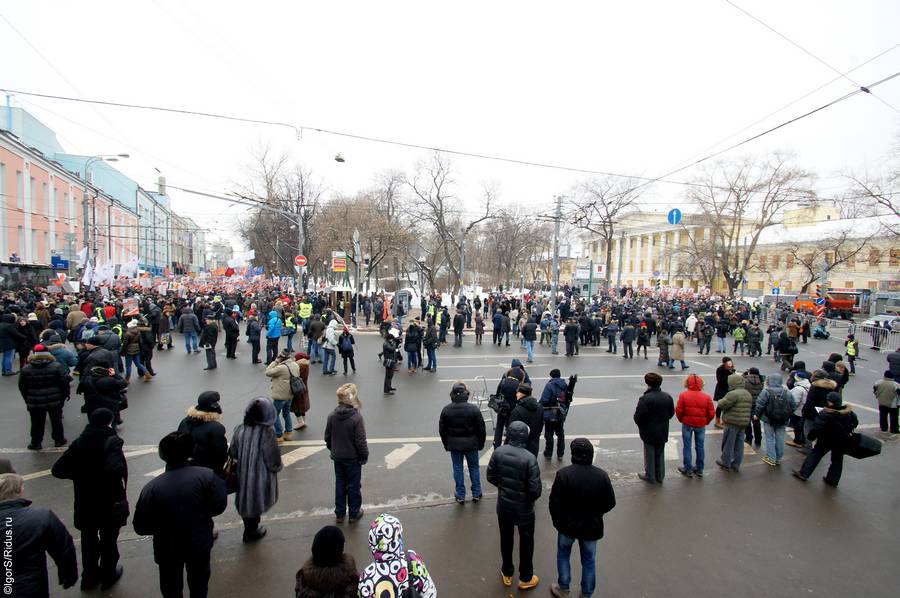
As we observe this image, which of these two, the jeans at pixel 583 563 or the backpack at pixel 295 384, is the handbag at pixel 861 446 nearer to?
the jeans at pixel 583 563

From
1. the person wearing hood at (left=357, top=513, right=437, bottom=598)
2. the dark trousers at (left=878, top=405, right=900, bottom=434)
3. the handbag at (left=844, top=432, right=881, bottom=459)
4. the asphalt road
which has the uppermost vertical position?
the person wearing hood at (left=357, top=513, right=437, bottom=598)

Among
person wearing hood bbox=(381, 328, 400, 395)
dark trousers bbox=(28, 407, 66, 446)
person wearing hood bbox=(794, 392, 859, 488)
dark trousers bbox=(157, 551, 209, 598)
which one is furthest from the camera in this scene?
person wearing hood bbox=(381, 328, 400, 395)

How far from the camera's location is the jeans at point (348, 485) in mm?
5285

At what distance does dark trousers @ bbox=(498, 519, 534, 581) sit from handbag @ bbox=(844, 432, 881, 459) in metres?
5.20

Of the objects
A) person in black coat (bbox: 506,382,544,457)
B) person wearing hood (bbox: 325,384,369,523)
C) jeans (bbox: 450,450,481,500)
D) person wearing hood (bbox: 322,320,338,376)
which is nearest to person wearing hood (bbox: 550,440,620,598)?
jeans (bbox: 450,450,481,500)

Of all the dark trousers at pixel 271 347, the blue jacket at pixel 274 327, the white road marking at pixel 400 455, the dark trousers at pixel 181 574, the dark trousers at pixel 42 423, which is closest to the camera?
the dark trousers at pixel 181 574

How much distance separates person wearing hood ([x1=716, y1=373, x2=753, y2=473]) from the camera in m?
6.95

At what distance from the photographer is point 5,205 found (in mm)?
29016

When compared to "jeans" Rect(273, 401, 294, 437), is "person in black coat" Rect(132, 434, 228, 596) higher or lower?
higher

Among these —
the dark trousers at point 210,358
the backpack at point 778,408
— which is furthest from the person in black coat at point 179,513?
the dark trousers at point 210,358

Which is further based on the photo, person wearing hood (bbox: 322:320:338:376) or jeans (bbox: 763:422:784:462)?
person wearing hood (bbox: 322:320:338:376)

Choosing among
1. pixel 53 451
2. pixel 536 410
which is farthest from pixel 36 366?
pixel 536 410

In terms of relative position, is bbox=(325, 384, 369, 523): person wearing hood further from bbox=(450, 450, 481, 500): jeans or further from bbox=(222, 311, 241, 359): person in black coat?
bbox=(222, 311, 241, 359): person in black coat

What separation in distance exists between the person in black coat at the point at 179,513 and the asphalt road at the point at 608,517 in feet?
2.13
